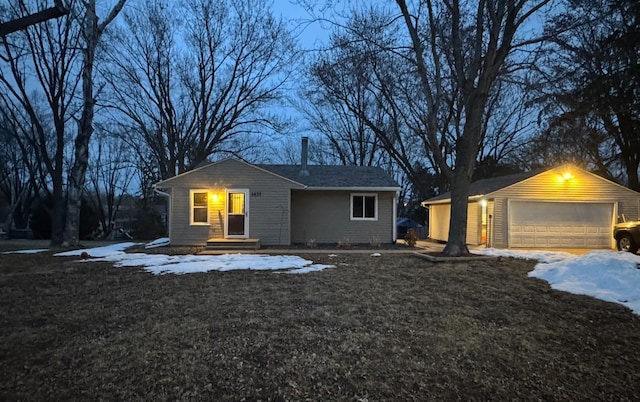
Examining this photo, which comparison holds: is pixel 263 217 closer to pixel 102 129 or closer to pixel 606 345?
pixel 606 345

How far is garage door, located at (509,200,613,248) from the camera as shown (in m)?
15.6

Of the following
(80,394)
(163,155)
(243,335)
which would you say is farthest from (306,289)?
(163,155)

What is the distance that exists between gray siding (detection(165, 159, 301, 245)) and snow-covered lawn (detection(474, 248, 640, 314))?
9073 millimetres

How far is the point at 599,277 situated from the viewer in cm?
712

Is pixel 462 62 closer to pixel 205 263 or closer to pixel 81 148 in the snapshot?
pixel 205 263

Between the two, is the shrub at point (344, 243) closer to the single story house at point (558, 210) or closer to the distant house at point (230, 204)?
the distant house at point (230, 204)

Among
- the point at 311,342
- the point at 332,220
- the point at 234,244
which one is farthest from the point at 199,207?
the point at 311,342

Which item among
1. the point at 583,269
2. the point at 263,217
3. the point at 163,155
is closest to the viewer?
the point at 583,269

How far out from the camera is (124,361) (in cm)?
358

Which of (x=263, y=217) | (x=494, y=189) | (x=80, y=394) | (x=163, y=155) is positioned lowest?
(x=80, y=394)

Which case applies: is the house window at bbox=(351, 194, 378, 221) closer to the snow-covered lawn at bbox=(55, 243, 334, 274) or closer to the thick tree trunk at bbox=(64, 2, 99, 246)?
the snow-covered lawn at bbox=(55, 243, 334, 274)

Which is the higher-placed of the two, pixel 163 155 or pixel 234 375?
pixel 163 155

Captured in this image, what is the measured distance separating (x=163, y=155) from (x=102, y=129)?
192 inches

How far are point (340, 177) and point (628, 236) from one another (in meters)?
10.3
